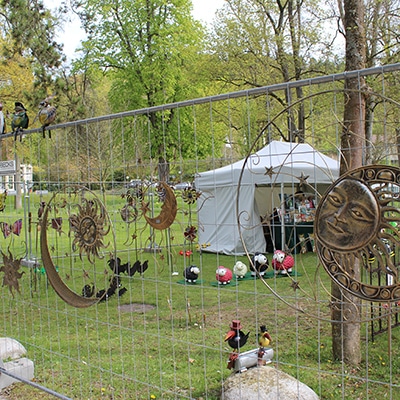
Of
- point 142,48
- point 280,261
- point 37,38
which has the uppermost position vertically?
point 142,48

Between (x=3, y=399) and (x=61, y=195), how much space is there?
1770 millimetres

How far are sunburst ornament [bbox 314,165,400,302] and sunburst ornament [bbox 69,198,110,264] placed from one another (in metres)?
1.71

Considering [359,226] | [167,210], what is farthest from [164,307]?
[359,226]

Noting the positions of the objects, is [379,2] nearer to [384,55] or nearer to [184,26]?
[384,55]

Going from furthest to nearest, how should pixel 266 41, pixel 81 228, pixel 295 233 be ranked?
pixel 266 41 < pixel 81 228 < pixel 295 233

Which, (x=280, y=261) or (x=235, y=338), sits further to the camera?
(x=235, y=338)

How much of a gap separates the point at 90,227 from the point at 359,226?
205cm

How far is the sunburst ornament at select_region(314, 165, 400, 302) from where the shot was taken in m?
2.05

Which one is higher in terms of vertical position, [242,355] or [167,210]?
[167,210]

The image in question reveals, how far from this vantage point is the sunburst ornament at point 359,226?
2055 mm

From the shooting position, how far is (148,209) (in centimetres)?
339

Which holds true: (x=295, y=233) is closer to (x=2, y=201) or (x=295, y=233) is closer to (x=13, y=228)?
(x=13, y=228)

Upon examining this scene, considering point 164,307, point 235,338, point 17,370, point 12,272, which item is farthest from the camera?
point 164,307

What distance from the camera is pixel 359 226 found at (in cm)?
212
